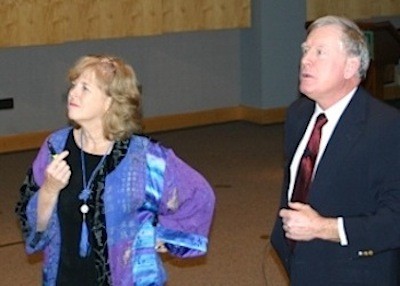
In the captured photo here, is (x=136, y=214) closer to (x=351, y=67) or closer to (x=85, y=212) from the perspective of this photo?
(x=85, y=212)

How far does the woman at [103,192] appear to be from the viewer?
3.54 m

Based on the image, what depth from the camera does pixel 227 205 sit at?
26.8 ft

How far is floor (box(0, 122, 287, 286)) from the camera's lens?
652 cm

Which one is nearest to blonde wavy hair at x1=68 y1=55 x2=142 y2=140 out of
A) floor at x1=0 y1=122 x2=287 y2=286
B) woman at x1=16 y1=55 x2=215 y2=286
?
woman at x1=16 y1=55 x2=215 y2=286

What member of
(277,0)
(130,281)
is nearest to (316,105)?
(130,281)

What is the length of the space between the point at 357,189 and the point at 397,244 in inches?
8.0

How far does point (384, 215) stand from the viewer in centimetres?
305

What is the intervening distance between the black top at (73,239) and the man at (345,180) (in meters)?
0.74

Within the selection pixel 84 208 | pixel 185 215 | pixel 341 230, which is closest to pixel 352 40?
pixel 341 230

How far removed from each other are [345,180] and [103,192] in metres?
0.88

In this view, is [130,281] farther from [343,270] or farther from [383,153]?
[383,153]

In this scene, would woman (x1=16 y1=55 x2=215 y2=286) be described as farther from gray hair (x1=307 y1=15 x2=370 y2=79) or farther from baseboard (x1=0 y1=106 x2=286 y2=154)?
baseboard (x1=0 y1=106 x2=286 y2=154)

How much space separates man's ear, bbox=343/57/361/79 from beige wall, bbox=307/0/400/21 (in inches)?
351

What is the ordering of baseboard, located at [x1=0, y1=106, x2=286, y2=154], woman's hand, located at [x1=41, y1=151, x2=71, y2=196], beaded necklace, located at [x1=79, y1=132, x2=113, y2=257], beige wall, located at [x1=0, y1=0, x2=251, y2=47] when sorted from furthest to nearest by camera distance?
baseboard, located at [x1=0, y1=106, x2=286, y2=154], beige wall, located at [x1=0, y1=0, x2=251, y2=47], beaded necklace, located at [x1=79, y1=132, x2=113, y2=257], woman's hand, located at [x1=41, y1=151, x2=71, y2=196]
